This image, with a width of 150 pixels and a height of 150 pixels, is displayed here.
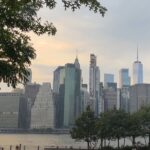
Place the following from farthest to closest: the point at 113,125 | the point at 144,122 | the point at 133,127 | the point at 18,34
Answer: the point at 144,122
the point at 133,127
the point at 113,125
the point at 18,34

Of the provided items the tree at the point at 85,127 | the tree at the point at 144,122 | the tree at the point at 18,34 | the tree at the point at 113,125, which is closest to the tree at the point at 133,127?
the tree at the point at 144,122

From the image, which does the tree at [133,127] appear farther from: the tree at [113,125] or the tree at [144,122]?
the tree at [113,125]

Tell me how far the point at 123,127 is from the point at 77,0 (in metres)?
74.8

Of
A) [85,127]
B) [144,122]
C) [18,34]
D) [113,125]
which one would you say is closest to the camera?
[18,34]

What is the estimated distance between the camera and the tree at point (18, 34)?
31.1ft

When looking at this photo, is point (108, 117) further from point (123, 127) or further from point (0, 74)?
point (0, 74)

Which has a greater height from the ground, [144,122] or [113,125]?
[144,122]

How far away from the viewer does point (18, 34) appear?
1037 cm

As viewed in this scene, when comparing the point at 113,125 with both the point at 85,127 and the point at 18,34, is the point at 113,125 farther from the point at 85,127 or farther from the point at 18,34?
the point at 18,34

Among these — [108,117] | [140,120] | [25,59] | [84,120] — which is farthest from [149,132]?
[25,59]

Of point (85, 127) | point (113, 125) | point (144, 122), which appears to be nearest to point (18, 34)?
point (85, 127)

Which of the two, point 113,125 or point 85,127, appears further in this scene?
point 113,125

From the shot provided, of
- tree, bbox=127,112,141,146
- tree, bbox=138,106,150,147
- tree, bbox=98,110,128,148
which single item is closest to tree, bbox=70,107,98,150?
tree, bbox=98,110,128,148

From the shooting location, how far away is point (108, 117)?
273ft
